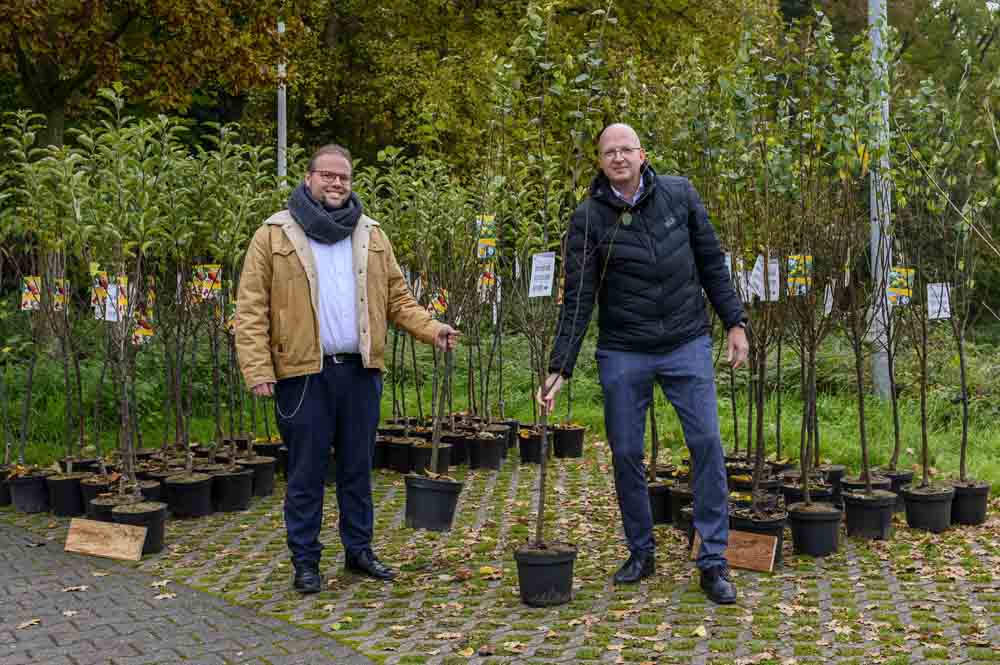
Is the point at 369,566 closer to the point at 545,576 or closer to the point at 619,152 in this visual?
the point at 545,576

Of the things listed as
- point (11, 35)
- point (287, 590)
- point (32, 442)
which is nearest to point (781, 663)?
point (287, 590)

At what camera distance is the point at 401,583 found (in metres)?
5.67

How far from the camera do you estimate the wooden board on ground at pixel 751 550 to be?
5.74m

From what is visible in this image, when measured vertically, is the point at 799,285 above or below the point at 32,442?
above

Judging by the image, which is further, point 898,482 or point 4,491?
point 4,491

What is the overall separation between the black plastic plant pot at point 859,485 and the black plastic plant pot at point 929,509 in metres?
0.23

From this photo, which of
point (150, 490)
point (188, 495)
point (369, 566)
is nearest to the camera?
point (369, 566)

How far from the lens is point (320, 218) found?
5.38m

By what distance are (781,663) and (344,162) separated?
10.3 feet

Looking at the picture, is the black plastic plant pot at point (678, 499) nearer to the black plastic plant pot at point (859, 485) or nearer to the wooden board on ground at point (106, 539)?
the black plastic plant pot at point (859, 485)

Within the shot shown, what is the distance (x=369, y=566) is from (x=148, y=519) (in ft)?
5.04

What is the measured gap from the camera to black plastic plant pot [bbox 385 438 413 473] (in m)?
9.29

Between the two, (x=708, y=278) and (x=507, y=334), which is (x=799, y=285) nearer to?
(x=708, y=278)

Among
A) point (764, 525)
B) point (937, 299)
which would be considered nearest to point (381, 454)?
point (764, 525)
